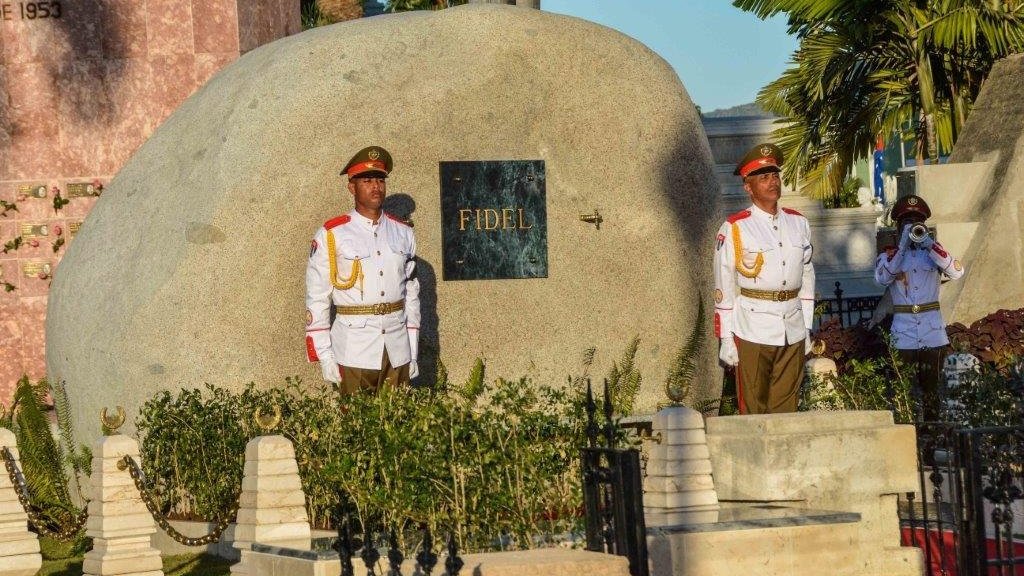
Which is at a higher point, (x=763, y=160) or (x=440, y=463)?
(x=763, y=160)

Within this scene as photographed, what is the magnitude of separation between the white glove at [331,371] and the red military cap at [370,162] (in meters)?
1.12

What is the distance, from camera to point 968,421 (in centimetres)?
1030

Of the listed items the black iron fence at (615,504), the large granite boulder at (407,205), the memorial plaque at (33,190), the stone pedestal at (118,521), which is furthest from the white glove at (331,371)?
the memorial plaque at (33,190)

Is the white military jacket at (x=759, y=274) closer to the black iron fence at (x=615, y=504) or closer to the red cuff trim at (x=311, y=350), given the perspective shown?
the red cuff trim at (x=311, y=350)

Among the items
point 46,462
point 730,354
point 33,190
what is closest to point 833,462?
point 730,354

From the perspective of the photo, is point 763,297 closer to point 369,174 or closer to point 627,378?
point 627,378

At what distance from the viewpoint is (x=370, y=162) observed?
402 inches

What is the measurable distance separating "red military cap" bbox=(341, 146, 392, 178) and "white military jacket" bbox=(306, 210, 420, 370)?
0.93 ft

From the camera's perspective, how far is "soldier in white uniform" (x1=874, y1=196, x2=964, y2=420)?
12.5 m

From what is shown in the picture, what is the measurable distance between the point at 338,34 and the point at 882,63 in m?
12.2

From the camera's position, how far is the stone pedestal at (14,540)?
9.72 meters

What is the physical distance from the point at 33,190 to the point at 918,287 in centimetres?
702

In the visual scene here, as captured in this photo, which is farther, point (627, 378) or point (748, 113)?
point (748, 113)

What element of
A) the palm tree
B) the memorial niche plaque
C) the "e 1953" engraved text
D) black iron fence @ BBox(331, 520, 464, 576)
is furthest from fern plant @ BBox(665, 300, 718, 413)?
the palm tree
